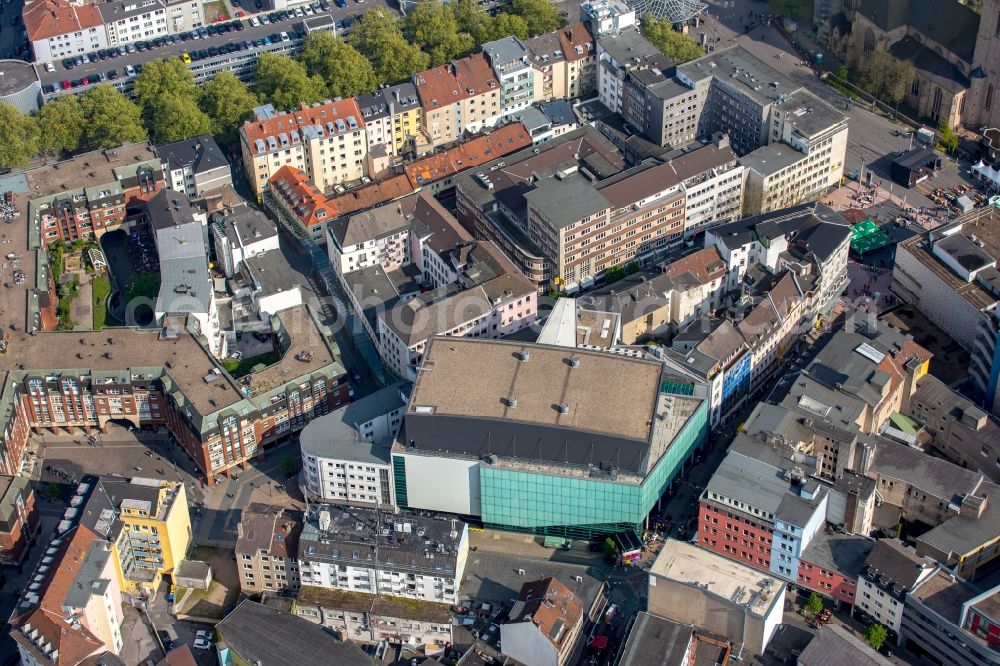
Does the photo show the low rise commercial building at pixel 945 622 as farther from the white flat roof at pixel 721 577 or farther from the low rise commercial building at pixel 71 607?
the low rise commercial building at pixel 71 607

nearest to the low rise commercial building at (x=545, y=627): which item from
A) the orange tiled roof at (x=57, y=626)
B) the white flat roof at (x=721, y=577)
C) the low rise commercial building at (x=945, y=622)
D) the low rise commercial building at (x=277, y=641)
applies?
the white flat roof at (x=721, y=577)

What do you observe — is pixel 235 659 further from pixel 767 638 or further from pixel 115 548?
pixel 767 638

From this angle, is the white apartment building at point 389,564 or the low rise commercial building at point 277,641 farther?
the white apartment building at point 389,564

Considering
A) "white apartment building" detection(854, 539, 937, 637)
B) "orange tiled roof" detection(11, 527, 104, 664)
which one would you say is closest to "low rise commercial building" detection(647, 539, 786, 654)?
"white apartment building" detection(854, 539, 937, 637)

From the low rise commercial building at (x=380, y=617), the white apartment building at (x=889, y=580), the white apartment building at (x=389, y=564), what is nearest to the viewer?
the white apartment building at (x=889, y=580)

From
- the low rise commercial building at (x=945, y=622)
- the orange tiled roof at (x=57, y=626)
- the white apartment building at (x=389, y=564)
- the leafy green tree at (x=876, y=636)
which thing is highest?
the orange tiled roof at (x=57, y=626)

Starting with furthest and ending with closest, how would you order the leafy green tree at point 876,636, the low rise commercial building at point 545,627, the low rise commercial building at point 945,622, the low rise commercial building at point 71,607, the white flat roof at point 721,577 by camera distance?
1. the leafy green tree at point 876,636
2. the white flat roof at point 721,577
3. the low rise commercial building at point 545,627
4. the low rise commercial building at point 945,622
5. the low rise commercial building at point 71,607

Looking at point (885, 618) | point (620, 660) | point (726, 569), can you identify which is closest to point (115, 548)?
point (620, 660)
